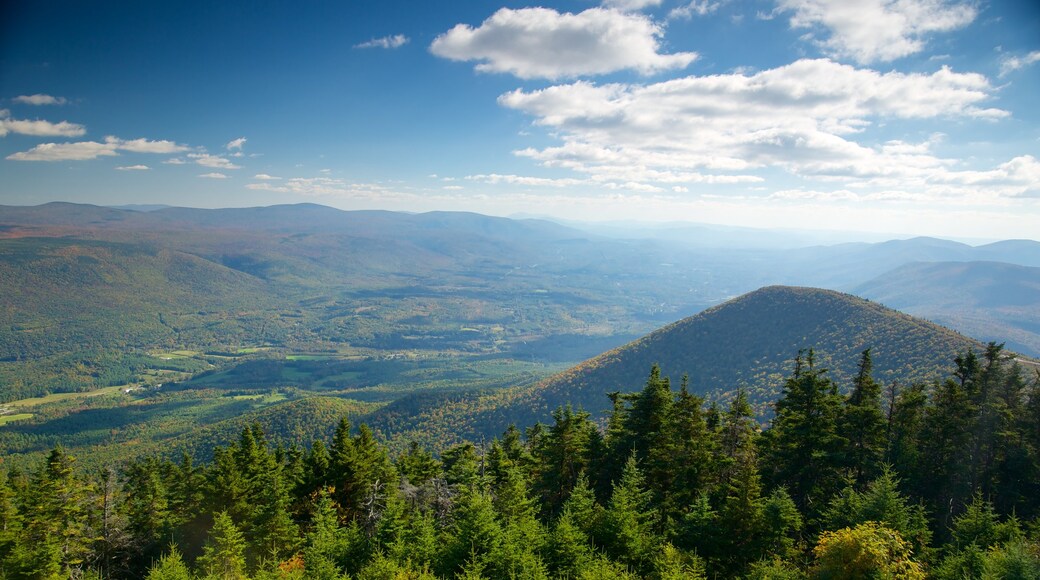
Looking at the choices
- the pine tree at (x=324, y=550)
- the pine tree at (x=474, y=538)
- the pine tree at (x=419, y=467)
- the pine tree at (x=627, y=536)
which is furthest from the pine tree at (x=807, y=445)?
the pine tree at (x=419, y=467)

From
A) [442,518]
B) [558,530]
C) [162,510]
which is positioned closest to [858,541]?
[558,530]

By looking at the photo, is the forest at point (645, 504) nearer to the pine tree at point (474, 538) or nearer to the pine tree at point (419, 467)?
the pine tree at point (474, 538)

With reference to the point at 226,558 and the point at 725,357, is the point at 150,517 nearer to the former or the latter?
the point at 226,558

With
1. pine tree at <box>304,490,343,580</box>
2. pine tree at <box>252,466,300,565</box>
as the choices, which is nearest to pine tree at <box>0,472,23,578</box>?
pine tree at <box>252,466,300,565</box>

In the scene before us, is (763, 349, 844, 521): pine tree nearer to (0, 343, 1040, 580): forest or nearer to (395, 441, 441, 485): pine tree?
(0, 343, 1040, 580): forest

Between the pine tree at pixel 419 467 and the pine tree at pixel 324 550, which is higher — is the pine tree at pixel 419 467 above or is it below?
below

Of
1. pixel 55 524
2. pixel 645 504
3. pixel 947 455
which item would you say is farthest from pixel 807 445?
pixel 55 524
